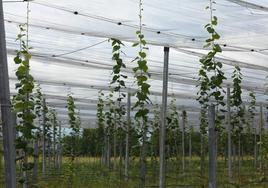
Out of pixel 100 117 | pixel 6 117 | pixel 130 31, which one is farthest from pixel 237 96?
pixel 6 117

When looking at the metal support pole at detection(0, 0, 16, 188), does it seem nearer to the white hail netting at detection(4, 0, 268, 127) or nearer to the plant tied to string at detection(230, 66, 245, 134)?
the white hail netting at detection(4, 0, 268, 127)

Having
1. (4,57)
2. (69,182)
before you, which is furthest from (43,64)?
(4,57)

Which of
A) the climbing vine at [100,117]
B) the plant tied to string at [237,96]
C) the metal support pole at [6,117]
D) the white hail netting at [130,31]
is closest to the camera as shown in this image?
the metal support pole at [6,117]

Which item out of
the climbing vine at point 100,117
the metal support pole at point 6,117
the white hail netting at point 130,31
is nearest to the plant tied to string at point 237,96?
the white hail netting at point 130,31

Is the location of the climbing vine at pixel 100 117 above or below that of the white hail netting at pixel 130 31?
below

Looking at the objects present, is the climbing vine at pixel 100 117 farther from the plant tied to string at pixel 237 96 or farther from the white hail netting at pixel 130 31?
the plant tied to string at pixel 237 96

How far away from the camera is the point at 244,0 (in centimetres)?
560

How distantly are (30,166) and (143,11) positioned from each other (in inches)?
91.8

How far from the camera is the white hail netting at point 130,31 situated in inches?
226

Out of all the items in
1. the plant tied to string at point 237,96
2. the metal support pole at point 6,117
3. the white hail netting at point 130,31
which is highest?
the white hail netting at point 130,31

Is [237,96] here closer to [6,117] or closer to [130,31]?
[130,31]

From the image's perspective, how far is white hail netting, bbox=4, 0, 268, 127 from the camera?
226 inches

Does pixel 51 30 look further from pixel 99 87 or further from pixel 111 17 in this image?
pixel 99 87

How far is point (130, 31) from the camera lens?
6.39 metres
